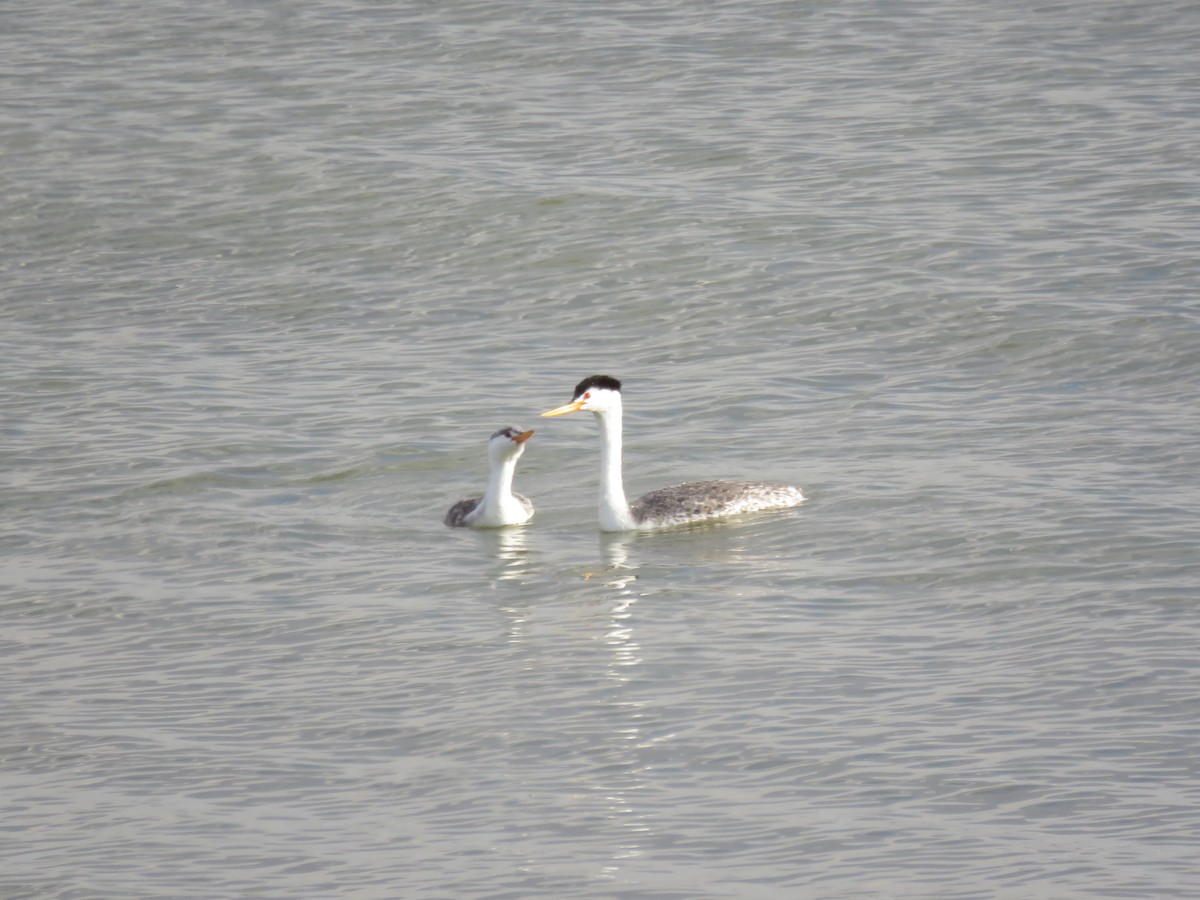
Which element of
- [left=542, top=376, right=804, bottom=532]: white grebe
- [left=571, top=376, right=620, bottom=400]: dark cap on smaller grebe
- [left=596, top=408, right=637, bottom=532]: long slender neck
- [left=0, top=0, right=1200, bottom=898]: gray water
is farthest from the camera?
[left=571, top=376, right=620, bottom=400]: dark cap on smaller grebe

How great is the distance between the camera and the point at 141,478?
14.0 meters

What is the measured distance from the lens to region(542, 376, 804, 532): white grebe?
41.6ft

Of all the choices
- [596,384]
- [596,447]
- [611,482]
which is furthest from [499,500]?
[596,447]

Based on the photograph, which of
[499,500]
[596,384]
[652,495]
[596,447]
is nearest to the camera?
[499,500]

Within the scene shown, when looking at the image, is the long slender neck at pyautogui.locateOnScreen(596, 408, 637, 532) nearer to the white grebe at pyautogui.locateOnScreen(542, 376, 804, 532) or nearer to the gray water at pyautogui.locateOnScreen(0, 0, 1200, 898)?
the white grebe at pyautogui.locateOnScreen(542, 376, 804, 532)

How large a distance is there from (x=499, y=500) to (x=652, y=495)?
3.47 ft

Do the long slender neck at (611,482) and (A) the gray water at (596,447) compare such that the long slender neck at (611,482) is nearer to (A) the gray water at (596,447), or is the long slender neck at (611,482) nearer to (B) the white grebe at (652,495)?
(B) the white grebe at (652,495)

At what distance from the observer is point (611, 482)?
13.0 metres

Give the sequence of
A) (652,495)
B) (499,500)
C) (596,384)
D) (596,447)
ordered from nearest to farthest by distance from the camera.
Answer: (499,500) → (596,384) → (652,495) → (596,447)

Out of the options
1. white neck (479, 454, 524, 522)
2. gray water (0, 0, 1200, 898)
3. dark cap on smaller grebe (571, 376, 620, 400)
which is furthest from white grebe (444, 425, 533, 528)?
dark cap on smaller grebe (571, 376, 620, 400)

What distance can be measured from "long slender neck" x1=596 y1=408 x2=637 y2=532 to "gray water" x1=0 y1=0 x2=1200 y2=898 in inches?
6.7

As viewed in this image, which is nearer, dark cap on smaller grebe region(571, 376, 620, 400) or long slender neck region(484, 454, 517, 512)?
long slender neck region(484, 454, 517, 512)

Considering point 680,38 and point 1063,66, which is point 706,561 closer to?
point 1063,66

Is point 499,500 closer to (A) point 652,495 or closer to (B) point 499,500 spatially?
(B) point 499,500
